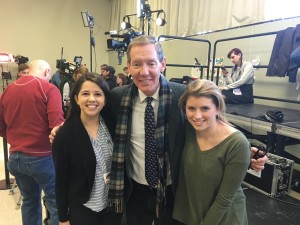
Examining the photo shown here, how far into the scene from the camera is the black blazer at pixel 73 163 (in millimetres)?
1174

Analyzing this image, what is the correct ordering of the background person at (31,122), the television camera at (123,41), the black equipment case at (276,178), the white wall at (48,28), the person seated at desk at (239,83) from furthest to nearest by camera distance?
the white wall at (48,28) < the person seated at desk at (239,83) < the television camera at (123,41) < the black equipment case at (276,178) < the background person at (31,122)

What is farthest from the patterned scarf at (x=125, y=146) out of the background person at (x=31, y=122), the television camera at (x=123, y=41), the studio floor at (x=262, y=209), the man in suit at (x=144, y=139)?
the television camera at (x=123, y=41)

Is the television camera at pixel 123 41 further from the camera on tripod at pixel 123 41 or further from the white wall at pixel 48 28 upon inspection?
the white wall at pixel 48 28

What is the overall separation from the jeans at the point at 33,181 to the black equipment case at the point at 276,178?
74.5 inches

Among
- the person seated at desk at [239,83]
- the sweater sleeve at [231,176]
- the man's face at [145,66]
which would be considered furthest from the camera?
the person seated at desk at [239,83]

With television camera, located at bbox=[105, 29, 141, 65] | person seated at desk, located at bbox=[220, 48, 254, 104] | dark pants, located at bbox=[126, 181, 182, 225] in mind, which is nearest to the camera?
dark pants, located at bbox=[126, 181, 182, 225]

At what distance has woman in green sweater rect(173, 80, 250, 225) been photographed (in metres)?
1.03

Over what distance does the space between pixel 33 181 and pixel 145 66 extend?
126 cm

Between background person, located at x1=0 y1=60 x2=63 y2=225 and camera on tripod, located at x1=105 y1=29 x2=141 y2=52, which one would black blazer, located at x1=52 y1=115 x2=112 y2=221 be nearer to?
background person, located at x1=0 y1=60 x2=63 y2=225

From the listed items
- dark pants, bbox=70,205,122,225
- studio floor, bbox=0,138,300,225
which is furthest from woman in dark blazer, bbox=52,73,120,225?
studio floor, bbox=0,138,300,225

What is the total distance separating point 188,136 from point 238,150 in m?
0.24

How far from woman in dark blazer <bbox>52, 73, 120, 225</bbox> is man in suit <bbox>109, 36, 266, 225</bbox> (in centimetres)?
7

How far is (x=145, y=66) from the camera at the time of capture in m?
1.16

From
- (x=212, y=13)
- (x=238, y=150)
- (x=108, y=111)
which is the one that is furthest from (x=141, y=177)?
(x=212, y=13)
